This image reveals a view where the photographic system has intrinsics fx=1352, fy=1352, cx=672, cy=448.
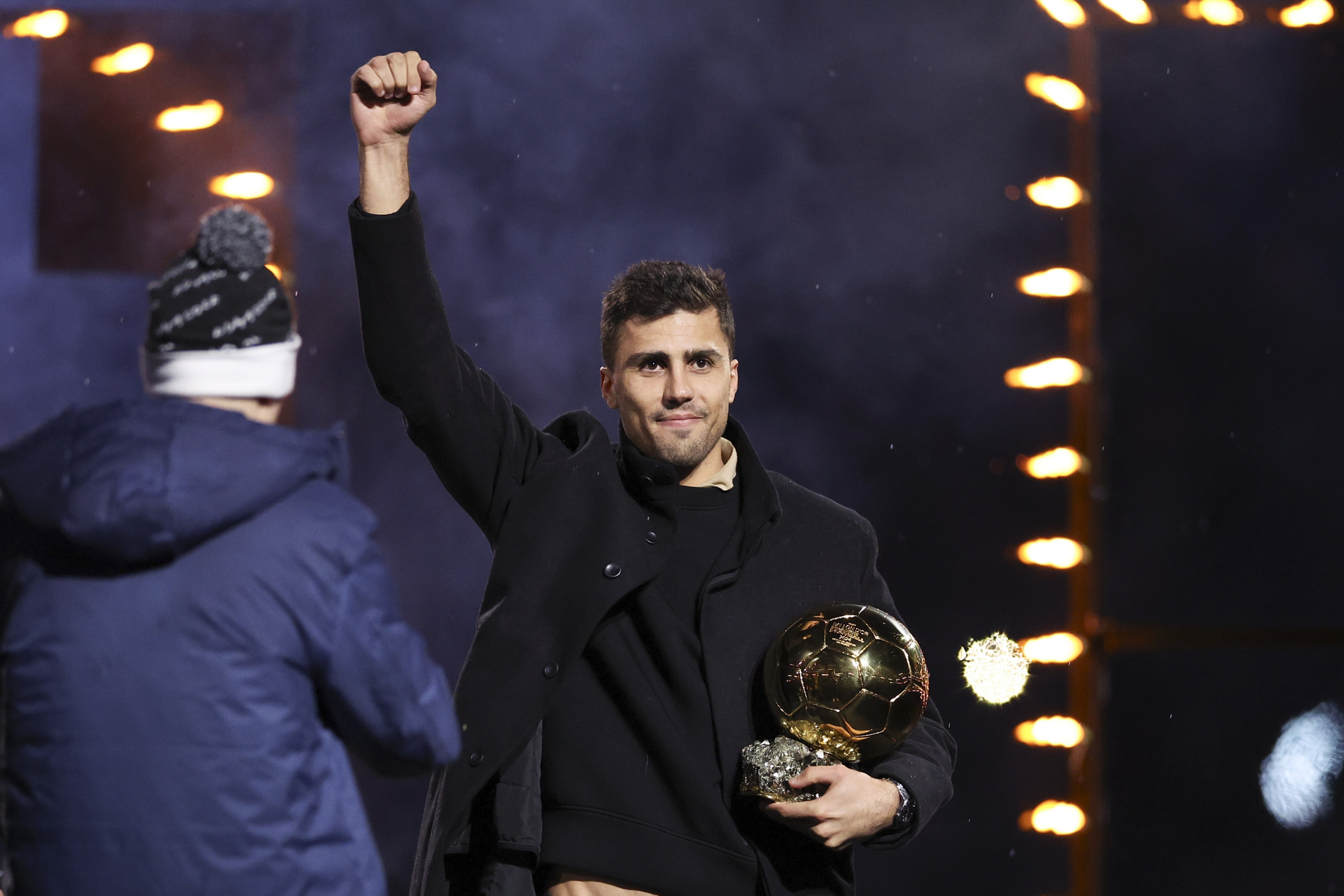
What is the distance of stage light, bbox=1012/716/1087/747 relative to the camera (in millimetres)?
3498

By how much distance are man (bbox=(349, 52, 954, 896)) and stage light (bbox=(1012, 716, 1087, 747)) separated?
1366 millimetres

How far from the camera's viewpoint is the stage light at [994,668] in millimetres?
3314

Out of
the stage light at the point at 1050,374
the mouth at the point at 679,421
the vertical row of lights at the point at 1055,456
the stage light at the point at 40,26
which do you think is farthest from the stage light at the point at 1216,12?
the stage light at the point at 40,26

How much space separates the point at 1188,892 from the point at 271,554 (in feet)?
9.58

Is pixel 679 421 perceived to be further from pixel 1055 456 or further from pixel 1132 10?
pixel 1132 10

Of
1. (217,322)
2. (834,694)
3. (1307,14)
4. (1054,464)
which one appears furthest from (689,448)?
(1307,14)

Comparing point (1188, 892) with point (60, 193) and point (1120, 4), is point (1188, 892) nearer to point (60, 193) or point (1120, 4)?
point (1120, 4)

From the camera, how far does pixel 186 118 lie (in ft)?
10.8

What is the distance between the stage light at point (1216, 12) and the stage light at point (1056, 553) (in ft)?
4.74

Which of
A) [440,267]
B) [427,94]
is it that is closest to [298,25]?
[440,267]

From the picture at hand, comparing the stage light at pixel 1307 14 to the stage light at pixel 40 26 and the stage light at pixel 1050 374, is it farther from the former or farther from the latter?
the stage light at pixel 40 26

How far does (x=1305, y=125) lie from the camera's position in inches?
142

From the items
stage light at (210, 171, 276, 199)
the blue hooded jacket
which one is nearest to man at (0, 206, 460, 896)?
the blue hooded jacket

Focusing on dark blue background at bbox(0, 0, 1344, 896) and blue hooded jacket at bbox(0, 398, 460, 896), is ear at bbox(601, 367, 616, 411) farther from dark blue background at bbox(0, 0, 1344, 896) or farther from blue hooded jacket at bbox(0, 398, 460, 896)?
dark blue background at bbox(0, 0, 1344, 896)
